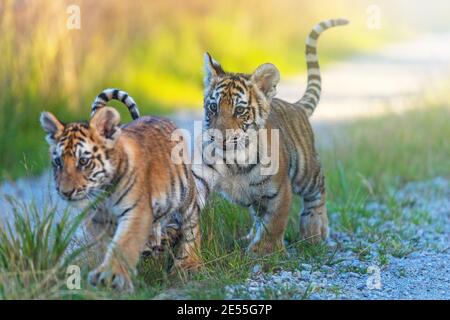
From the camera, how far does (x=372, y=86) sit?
685 inches

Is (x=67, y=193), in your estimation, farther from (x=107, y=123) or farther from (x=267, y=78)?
(x=267, y=78)

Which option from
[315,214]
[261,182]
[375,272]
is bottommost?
[375,272]

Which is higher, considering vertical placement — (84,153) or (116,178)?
(84,153)

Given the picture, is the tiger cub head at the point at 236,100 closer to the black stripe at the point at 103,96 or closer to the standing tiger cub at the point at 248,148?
the standing tiger cub at the point at 248,148

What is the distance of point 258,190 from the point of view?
21.0ft

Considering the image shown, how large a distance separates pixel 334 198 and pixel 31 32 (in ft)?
13.1

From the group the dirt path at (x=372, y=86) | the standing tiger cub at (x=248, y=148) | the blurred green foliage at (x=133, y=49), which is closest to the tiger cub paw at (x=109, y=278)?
the blurred green foliage at (x=133, y=49)

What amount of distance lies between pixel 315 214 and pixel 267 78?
4.42 ft

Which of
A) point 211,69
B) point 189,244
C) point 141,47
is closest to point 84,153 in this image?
point 189,244

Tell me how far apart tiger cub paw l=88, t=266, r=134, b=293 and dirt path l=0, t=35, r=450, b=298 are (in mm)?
2223

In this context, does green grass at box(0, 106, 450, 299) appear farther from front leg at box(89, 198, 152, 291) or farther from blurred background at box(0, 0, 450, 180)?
blurred background at box(0, 0, 450, 180)
